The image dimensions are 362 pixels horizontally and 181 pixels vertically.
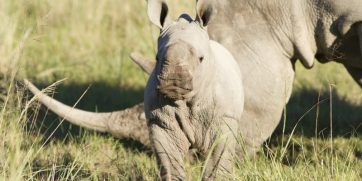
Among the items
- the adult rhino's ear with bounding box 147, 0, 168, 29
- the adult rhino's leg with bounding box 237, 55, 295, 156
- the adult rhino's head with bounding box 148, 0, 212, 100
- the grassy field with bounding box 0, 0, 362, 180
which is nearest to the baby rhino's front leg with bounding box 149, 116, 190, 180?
the grassy field with bounding box 0, 0, 362, 180

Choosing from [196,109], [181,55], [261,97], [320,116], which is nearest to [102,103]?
[320,116]

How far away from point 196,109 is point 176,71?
0.55m

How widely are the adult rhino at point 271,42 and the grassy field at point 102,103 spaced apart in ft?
0.72

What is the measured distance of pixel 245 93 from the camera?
5.93m

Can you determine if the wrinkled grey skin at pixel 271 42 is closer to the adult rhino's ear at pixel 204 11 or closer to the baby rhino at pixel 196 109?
the baby rhino at pixel 196 109

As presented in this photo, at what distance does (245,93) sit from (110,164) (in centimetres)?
114

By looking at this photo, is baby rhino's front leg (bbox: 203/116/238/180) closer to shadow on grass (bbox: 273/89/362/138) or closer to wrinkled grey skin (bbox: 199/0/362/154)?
wrinkled grey skin (bbox: 199/0/362/154)

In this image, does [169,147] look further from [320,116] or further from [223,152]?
[320,116]

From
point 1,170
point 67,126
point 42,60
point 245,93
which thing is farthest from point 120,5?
point 1,170

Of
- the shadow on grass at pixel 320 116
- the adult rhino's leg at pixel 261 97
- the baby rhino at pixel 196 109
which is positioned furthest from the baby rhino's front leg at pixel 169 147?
the shadow on grass at pixel 320 116

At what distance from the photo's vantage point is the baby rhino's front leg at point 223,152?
5039mm

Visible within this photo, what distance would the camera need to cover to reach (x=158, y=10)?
512 cm

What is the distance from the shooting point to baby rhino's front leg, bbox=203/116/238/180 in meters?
5.04

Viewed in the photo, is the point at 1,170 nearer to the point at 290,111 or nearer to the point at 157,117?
the point at 157,117
